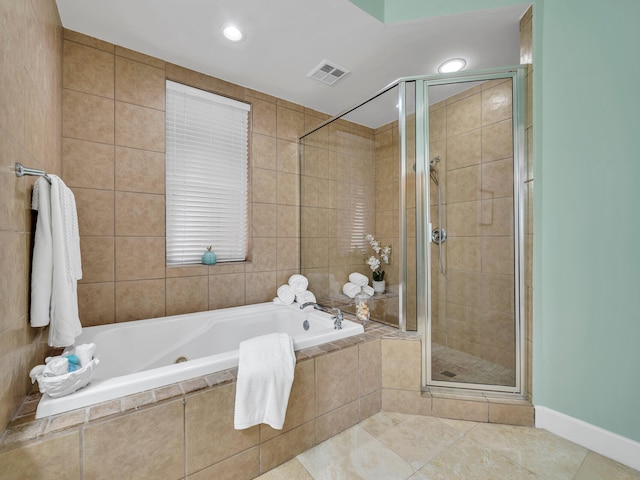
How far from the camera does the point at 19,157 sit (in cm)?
107

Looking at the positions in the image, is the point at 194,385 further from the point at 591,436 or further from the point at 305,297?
the point at 591,436

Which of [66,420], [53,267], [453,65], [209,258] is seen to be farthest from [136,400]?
[453,65]

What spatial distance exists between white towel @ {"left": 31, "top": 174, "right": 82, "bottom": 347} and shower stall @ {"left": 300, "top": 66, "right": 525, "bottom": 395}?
179 cm

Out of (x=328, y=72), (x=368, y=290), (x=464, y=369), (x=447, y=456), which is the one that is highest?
(x=328, y=72)

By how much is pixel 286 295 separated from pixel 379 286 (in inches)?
33.0

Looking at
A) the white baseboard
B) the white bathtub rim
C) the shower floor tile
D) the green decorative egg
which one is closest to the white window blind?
the green decorative egg

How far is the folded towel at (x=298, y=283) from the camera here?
261 cm

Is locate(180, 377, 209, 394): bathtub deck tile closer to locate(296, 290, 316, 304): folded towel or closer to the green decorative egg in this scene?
the green decorative egg

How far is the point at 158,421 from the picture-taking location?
1.08 metres

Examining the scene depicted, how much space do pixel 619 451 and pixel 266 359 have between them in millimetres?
1780

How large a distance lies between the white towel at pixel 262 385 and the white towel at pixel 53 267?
30.9 inches

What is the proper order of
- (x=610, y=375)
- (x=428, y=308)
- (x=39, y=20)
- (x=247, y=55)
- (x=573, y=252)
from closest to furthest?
(x=39, y=20), (x=610, y=375), (x=573, y=252), (x=428, y=308), (x=247, y=55)

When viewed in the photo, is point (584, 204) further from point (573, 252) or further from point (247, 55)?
point (247, 55)

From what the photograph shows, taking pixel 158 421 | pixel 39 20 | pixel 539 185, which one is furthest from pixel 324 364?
pixel 39 20
